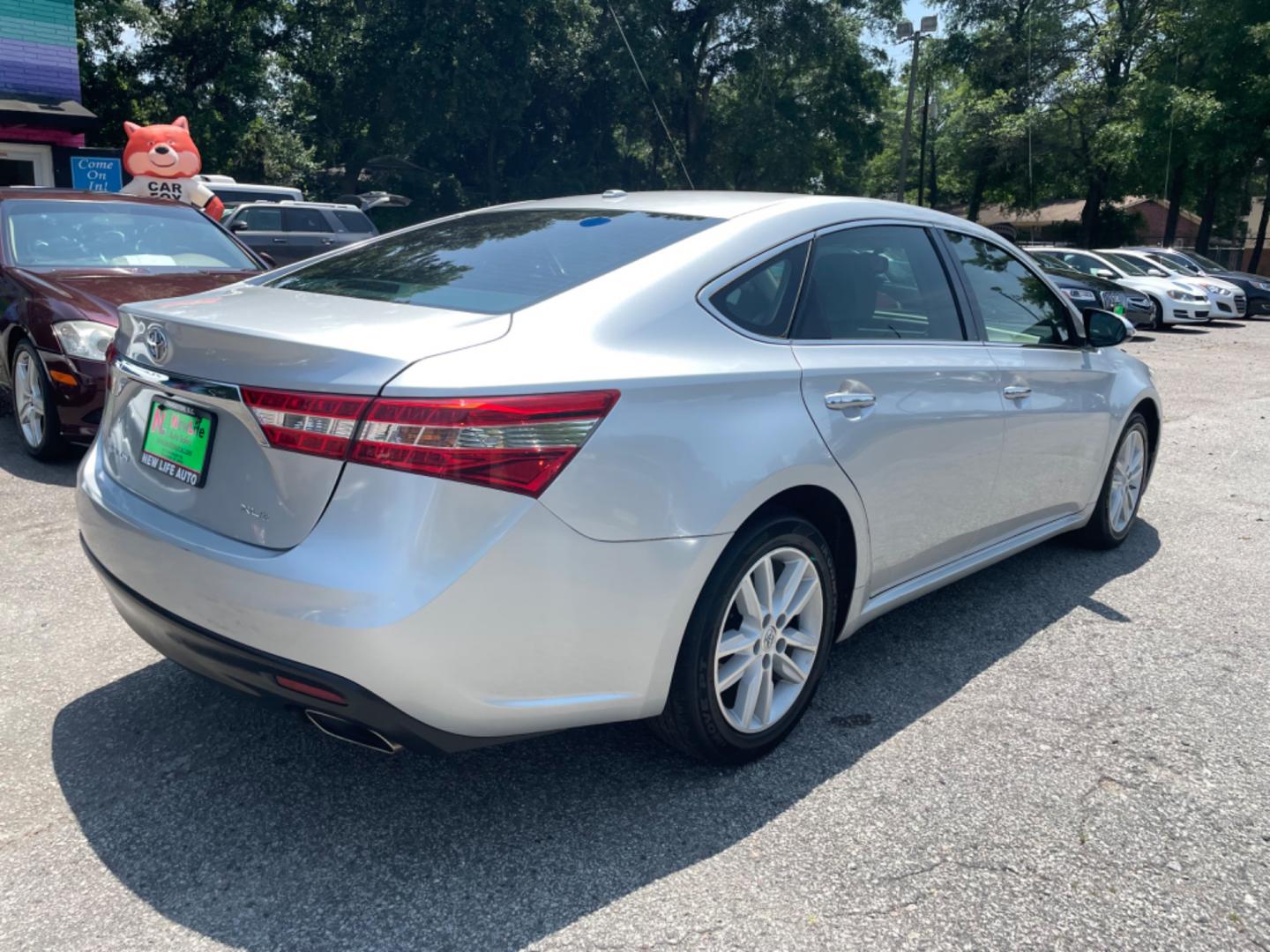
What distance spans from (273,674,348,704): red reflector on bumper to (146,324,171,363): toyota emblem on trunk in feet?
3.04

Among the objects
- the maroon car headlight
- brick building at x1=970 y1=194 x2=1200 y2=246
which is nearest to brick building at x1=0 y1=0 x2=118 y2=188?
the maroon car headlight

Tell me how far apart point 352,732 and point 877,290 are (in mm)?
2213

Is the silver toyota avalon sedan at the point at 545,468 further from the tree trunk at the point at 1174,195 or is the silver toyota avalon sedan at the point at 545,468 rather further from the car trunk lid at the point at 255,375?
the tree trunk at the point at 1174,195

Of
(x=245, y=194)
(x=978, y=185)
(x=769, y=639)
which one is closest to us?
(x=769, y=639)

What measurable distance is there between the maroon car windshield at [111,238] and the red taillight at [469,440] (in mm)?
5197

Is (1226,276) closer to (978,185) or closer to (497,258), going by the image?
(978,185)

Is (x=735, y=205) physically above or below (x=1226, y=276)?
above

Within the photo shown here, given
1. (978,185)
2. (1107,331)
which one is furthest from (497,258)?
(978,185)

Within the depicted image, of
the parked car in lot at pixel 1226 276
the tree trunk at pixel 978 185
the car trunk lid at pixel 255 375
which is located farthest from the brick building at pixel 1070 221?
the car trunk lid at pixel 255 375

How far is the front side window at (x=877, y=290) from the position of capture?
3.33m

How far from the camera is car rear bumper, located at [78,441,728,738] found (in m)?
2.32

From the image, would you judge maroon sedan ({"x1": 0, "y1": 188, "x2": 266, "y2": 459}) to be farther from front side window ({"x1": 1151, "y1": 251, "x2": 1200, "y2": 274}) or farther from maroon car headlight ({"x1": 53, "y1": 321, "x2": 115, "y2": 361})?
front side window ({"x1": 1151, "y1": 251, "x2": 1200, "y2": 274})

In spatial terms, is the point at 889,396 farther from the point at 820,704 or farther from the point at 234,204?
the point at 234,204

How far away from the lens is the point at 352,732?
8.13 ft
